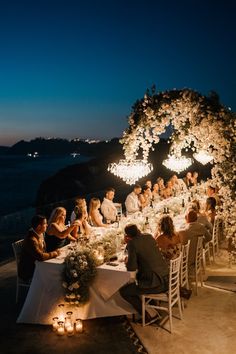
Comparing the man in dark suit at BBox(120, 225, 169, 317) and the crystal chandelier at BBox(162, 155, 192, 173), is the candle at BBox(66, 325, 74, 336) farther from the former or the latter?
the crystal chandelier at BBox(162, 155, 192, 173)

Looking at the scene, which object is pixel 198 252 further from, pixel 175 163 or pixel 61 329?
pixel 175 163

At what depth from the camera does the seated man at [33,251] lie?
561cm

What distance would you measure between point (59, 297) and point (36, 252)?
705 mm

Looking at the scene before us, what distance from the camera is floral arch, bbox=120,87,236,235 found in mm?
6453

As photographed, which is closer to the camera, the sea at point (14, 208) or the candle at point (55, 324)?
the candle at point (55, 324)

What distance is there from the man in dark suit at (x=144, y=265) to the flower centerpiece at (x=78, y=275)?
492 mm

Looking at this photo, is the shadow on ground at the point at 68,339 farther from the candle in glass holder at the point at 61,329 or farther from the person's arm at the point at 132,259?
the person's arm at the point at 132,259

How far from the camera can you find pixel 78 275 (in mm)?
5266

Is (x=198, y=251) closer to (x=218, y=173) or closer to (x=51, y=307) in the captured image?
(x=218, y=173)

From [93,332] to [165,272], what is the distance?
1249mm

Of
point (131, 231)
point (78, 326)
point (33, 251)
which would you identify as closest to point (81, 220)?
point (33, 251)

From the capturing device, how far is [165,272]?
5273 mm

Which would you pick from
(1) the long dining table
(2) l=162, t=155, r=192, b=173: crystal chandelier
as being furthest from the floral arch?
(2) l=162, t=155, r=192, b=173: crystal chandelier

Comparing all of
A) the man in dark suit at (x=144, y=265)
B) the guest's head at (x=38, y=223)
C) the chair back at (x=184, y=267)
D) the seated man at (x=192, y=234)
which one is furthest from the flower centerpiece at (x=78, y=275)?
the seated man at (x=192, y=234)
